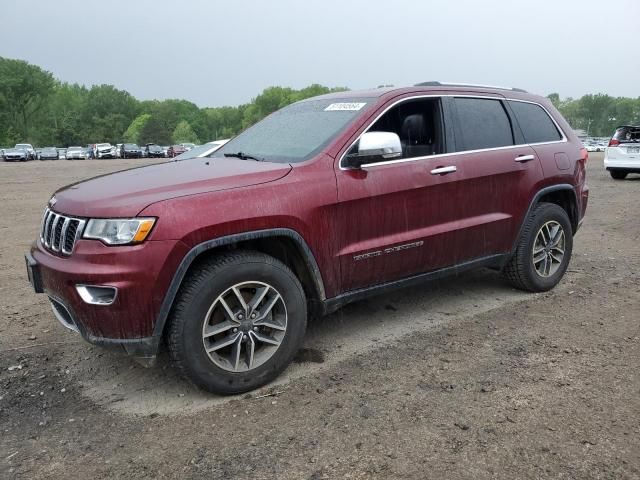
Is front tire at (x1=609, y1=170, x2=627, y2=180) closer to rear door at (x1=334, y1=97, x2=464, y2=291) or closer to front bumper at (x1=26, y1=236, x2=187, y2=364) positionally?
rear door at (x1=334, y1=97, x2=464, y2=291)

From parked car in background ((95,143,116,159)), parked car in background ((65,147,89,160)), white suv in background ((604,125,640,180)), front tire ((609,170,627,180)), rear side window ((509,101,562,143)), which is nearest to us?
rear side window ((509,101,562,143))

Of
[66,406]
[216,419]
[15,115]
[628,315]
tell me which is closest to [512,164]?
[628,315]

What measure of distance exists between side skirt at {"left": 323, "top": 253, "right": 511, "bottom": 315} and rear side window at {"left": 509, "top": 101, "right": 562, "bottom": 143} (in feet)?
3.67

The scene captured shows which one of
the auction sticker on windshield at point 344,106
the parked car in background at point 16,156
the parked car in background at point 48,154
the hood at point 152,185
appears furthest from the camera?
the parked car in background at point 48,154

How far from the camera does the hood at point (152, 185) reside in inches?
119

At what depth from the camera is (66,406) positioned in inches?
130

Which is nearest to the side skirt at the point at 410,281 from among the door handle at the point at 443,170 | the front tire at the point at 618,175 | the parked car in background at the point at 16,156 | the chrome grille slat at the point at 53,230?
the door handle at the point at 443,170

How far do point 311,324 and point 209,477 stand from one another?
2.02 m

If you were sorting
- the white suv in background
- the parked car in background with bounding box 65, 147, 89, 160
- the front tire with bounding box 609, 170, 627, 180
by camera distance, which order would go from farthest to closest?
the parked car in background with bounding box 65, 147, 89, 160
the front tire with bounding box 609, 170, 627, 180
the white suv in background

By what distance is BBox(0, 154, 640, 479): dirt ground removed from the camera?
8.80 feet

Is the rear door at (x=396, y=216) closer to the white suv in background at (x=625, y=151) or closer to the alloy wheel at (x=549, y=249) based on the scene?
the alloy wheel at (x=549, y=249)

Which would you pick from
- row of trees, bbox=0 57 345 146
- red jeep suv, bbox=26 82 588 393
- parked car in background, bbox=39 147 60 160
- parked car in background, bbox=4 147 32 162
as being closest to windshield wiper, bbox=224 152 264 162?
red jeep suv, bbox=26 82 588 393

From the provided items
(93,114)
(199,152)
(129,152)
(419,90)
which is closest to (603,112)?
(93,114)

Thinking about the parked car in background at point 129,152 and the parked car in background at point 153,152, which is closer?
the parked car in background at point 129,152
